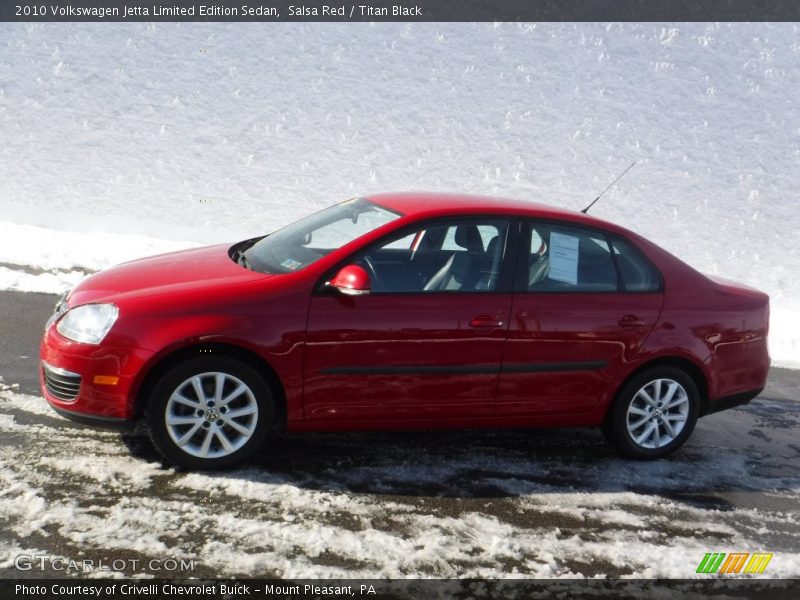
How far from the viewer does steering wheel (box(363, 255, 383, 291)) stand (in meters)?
5.00

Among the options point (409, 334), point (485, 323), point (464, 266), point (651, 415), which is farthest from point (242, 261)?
point (651, 415)

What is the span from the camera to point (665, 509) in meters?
4.95

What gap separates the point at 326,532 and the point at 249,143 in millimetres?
11058

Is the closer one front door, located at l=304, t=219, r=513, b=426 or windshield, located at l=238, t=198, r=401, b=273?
front door, located at l=304, t=219, r=513, b=426

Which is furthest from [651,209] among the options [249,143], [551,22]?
[249,143]

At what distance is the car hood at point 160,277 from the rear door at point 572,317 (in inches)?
59.0

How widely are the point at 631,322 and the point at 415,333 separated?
1362mm

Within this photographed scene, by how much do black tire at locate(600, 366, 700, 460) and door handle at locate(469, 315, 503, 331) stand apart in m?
0.99

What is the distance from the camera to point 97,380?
4.68 metres

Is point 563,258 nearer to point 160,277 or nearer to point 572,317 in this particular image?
point 572,317

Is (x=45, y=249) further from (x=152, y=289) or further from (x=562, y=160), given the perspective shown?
A: (x=562, y=160)

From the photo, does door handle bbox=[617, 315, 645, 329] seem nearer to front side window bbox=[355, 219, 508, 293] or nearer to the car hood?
front side window bbox=[355, 219, 508, 293]

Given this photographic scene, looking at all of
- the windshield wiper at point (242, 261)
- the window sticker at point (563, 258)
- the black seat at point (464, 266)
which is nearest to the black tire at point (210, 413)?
the windshield wiper at point (242, 261)
